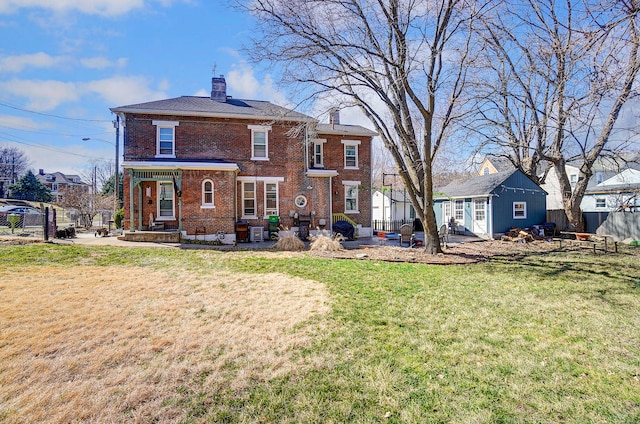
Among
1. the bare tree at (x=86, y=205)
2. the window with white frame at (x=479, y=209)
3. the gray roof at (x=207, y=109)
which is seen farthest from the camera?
the bare tree at (x=86, y=205)

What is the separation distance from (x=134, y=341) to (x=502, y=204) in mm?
19525

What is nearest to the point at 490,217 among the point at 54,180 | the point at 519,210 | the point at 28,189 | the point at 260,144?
the point at 519,210

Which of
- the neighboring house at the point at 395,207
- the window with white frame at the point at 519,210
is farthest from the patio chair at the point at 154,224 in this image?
the window with white frame at the point at 519,210

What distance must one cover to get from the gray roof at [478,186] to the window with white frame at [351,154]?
7091 millimetres

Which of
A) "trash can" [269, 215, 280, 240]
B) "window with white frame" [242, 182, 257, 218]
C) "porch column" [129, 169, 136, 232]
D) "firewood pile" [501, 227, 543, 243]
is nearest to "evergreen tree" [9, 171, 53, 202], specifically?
"porch column" [129, 169, 136, 232]

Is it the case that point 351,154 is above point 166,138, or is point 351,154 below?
below

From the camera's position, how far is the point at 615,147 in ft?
52.5

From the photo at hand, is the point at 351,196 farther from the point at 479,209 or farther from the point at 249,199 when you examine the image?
the point at 479,209

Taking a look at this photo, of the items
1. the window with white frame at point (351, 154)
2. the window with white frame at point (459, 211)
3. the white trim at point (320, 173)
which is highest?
the window with white frame at point (351, 154)

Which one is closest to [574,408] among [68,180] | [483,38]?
[483,38]

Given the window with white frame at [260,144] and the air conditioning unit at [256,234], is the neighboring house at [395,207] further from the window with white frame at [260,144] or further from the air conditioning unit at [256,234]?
the air conditioning unit at [256,234]

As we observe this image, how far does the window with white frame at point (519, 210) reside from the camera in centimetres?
1881

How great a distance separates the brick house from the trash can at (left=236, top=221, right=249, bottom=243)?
0.86ft

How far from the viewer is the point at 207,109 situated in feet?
53.6
